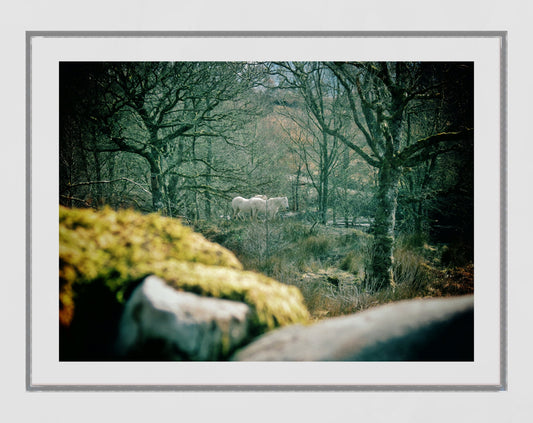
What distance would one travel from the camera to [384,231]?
2.65 metres

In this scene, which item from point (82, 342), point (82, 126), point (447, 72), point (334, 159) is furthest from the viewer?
point (334, 159)

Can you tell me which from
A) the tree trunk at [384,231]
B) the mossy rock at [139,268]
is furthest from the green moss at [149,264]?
the tree trunk at [384,231]

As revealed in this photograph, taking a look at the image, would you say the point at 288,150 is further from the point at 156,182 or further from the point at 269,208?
the point at 156,182

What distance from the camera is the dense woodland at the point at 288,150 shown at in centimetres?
214

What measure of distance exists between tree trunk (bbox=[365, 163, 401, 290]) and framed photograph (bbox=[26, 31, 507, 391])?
23 mm

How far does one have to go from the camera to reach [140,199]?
255 cm

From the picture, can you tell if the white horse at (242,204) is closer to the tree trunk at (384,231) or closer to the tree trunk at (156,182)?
the tree trunk at (156,182)

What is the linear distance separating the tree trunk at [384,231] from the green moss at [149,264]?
1.48 metres

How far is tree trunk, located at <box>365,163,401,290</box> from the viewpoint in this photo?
8.50 feet
